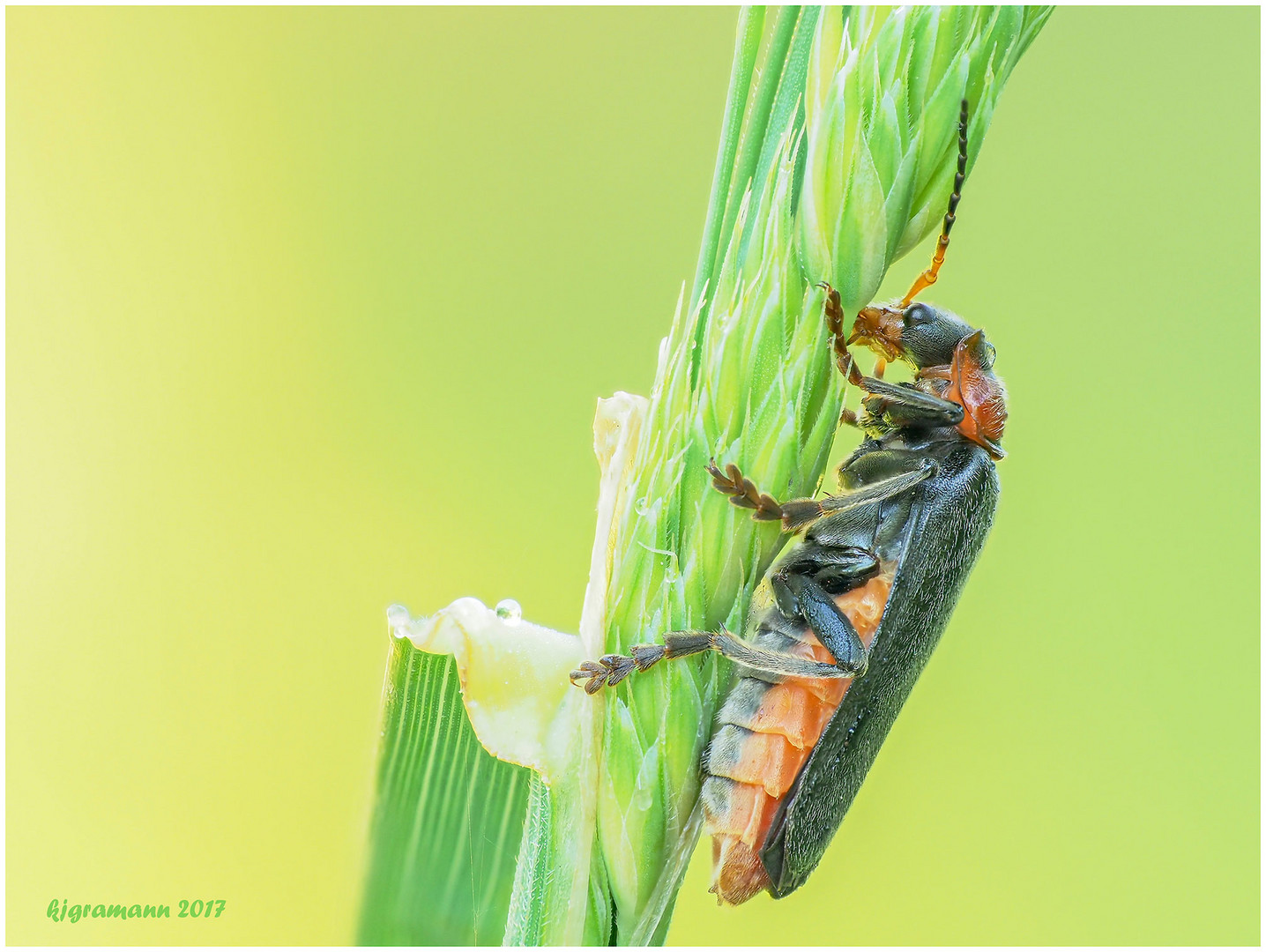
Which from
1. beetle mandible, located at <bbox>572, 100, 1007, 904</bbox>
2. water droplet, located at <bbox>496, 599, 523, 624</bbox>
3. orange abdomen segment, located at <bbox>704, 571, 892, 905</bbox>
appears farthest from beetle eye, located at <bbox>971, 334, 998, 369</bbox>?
water droplet, located at <bbox>496, 599, 523, 624</bbox>

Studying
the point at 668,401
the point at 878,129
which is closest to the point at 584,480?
the point at 668,401

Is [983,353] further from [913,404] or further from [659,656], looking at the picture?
[659,656]

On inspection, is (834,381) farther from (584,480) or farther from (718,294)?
(584,480)

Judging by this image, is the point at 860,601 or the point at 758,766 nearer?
the point at 758,766

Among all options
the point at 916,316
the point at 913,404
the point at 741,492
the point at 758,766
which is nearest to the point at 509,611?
the point at 741,492

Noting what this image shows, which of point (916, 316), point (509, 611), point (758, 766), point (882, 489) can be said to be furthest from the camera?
point (916, 316)

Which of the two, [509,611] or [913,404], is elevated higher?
[913,404]

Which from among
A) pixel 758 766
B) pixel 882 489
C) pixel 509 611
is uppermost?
pixel 882 489

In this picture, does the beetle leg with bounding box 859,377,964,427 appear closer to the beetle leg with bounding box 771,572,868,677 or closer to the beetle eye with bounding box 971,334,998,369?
the beetle eye with bounding box 971,334,998,369
